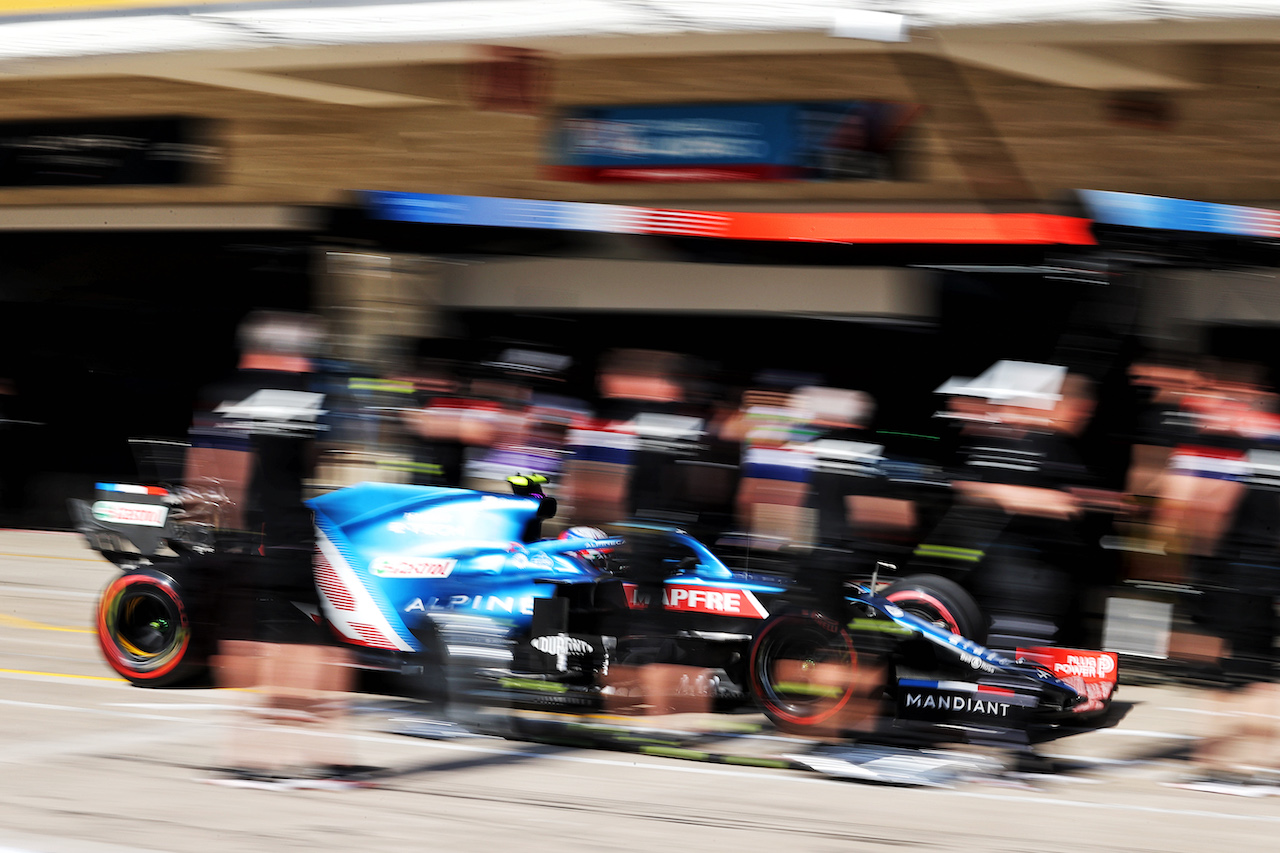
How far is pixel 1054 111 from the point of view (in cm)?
1116

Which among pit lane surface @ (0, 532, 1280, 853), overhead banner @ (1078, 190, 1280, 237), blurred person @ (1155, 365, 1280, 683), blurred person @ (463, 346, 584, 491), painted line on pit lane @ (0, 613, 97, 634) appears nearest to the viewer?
pit lane surface @ (0, 532, 1280, 853)

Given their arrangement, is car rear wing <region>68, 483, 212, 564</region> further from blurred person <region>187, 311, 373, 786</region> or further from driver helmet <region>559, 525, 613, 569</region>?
driver helmet <region>559, 525, 613, 569</region>

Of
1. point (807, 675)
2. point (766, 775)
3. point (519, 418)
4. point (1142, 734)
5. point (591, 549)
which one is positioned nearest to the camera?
point (766, 775)

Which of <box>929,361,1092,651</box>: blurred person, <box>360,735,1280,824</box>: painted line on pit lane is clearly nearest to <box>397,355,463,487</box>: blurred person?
<box>360,735,1280,824</box>: painted line on pit lane

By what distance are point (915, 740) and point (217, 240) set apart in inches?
418

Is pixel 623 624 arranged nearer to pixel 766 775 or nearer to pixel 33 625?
pixel 766 775

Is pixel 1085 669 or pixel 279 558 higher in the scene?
pixel 279 558

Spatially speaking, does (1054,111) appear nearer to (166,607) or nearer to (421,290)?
(421,290)

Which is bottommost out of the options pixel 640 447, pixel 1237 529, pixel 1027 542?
pixel 1027 542

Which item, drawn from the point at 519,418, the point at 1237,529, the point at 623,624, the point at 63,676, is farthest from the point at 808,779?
→ the point at 63,676

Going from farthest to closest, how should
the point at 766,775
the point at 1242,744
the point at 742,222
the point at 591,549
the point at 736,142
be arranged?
1. the point at 736,142
2. the point at 742,222
3. the point at 591,549
4. the point at 1242,744
5. the point at 766,775

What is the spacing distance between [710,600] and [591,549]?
623 millimetres

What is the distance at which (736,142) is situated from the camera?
39.8 feet

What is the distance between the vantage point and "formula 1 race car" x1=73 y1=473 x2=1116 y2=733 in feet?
22.0
